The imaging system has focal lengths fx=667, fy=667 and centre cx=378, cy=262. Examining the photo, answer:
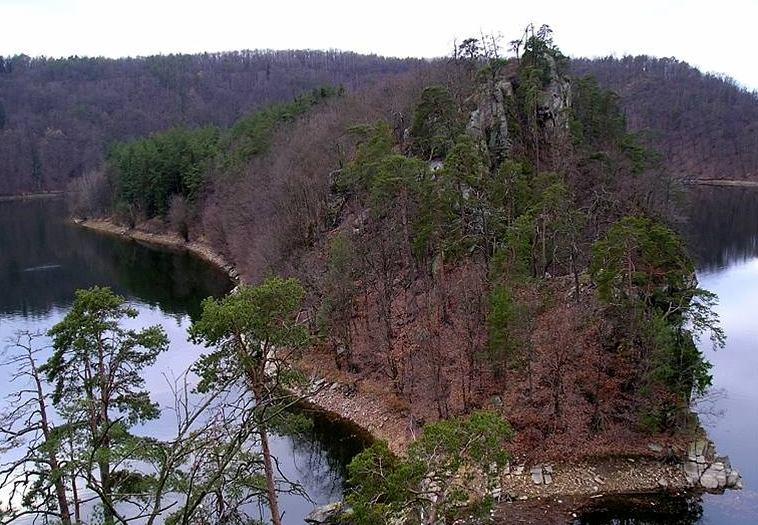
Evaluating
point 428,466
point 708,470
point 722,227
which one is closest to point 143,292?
point 708,470

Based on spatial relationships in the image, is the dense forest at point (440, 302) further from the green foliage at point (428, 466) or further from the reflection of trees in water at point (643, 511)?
the reflection of trees in water at point (643, 511)

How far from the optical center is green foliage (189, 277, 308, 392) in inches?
611

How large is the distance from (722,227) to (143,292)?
54955 mm

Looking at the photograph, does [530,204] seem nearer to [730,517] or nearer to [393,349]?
[393,349]

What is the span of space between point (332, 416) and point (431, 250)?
971 cm

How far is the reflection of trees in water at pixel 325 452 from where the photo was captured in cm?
2366

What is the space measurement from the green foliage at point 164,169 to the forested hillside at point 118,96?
1684 inches

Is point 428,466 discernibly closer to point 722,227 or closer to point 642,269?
point 642,269

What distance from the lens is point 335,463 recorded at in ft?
82.7

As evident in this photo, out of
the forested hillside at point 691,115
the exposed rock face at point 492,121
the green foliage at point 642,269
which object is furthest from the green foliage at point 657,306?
the forested hillside at point 691,115

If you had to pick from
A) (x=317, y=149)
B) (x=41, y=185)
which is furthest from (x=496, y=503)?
(x=41, y=185)

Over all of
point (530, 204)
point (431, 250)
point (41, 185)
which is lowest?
point (41, 185)

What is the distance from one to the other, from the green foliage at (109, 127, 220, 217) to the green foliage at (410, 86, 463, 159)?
35004 mm

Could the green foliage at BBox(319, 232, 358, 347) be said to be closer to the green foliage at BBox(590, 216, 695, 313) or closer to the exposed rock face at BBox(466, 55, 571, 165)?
the green foliage at BBox(590, 216, 695, 313)
